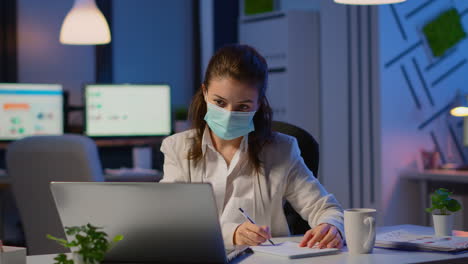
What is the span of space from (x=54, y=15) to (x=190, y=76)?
114 centimetres

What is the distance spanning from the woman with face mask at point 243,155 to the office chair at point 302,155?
133mm

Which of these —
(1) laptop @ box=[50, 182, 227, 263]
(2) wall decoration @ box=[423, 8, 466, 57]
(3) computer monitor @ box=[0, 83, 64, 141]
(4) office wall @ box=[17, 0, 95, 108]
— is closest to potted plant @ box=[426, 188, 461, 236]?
(1) laptop @ box=[50, 182, 227, 263]

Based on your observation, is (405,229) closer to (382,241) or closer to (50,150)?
(382,241)

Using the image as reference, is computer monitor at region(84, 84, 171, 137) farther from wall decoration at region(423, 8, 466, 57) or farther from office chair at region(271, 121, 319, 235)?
office chair at region(271, 121, 319, 235)

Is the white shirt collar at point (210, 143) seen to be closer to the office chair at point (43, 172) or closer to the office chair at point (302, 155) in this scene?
the office chair at point (302, 155)

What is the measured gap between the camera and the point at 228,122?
215cm

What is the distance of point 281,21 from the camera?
17.2 feet

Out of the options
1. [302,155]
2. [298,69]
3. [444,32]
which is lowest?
[302,155]

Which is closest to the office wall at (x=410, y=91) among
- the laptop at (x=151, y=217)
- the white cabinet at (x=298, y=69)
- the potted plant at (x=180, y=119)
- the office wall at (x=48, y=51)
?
the white cabinet at (x=298, y=69)

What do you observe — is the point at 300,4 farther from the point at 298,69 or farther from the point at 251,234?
the point at 251,234

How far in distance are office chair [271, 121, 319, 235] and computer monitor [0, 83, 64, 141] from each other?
8.07 feet

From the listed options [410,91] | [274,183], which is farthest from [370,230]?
[410,91]

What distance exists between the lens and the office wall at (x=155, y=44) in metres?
5.49

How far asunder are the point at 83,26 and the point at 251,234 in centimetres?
307
